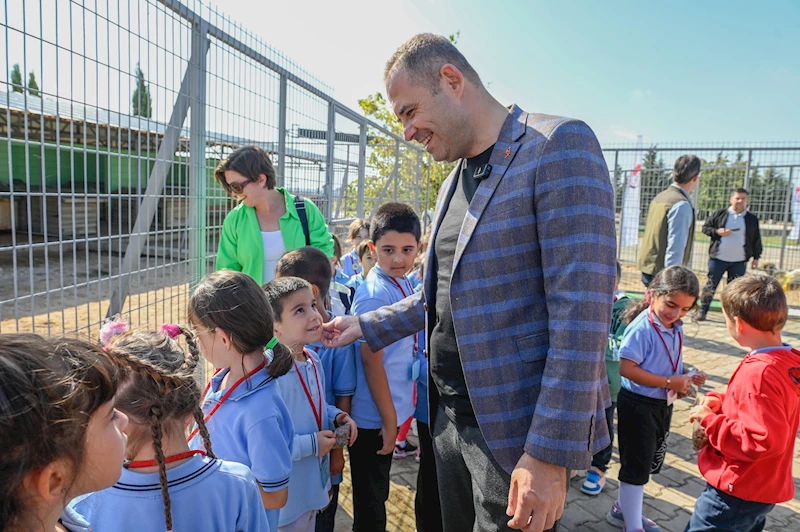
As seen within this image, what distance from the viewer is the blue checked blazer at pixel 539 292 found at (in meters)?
1.39

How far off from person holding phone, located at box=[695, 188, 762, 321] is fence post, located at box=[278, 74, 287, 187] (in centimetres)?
667

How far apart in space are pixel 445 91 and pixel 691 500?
3.20m

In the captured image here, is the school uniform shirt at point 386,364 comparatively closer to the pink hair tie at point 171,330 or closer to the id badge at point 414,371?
the id badge at point 414,371

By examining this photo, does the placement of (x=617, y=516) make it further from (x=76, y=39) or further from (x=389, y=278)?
(x=76, y=39)

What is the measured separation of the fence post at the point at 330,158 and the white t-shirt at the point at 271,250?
2.00 meters

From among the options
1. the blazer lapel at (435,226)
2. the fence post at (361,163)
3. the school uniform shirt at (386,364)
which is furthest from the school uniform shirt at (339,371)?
the fence post at (361,163)

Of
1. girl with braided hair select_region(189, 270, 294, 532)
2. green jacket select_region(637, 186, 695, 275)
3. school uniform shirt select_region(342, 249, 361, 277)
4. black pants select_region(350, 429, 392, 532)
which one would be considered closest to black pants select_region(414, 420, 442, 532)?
black pants select_region(350, 429, 392, 532)

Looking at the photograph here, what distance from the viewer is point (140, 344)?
1458 mm

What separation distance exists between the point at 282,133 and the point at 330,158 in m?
1.08

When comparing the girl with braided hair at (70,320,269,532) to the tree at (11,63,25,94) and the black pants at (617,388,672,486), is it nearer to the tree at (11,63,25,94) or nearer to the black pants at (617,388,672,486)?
the tree at (11,63,25,94)

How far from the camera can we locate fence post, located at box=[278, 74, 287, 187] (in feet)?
13.9

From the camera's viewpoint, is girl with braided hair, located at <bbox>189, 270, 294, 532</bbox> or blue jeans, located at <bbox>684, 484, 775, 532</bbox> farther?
blue jeans, located at <bbox>684, 484, 775, 532</bbox>

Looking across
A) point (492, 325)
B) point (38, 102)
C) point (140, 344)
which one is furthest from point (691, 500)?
point (38, 102)

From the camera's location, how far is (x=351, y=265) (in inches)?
212
